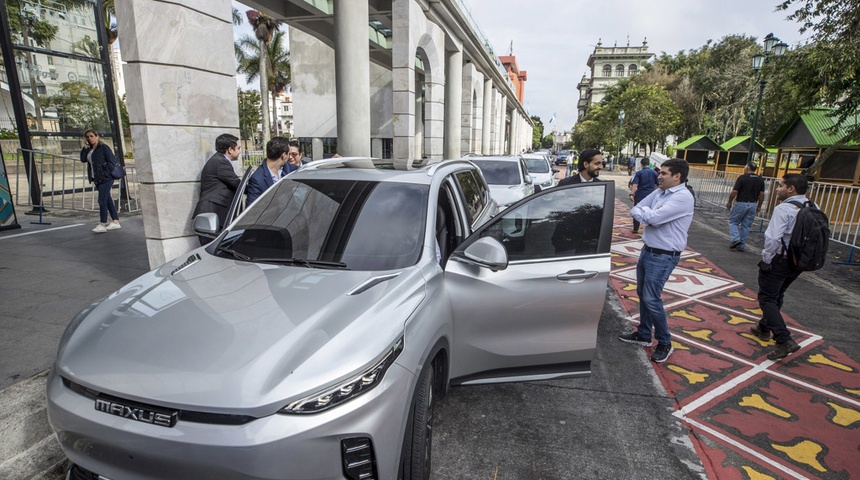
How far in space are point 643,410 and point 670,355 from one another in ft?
3.97

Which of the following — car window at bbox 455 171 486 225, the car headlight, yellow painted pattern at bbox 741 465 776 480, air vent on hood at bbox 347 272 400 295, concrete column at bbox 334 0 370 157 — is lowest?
yellow painted pattern at bbox 741 465 776 480

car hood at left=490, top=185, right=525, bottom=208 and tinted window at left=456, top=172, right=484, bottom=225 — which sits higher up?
tinted window at left=456, top=172, right=484, bottom=225

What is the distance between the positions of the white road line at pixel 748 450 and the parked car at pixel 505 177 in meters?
6.07

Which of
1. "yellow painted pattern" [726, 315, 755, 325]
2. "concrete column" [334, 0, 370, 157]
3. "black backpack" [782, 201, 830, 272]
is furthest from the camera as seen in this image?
"concrete column" [334, 0, 370, 157]

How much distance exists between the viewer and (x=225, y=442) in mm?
1678

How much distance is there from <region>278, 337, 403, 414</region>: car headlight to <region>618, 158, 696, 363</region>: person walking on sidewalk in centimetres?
309

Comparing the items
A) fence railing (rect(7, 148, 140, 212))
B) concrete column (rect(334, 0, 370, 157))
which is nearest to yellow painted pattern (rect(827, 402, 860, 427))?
concrete column (rect(334, 0, 370, 157))

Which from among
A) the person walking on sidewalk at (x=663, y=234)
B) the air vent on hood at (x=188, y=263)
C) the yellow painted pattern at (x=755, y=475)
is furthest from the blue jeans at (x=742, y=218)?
the air vent on hood at (x=188, y=263)

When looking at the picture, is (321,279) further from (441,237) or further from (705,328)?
(705,328)

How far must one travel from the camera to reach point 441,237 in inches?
127

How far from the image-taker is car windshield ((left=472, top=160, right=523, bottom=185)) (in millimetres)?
9906

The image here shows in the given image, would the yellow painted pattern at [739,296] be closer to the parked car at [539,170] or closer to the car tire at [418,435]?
the car tire at [418,435]

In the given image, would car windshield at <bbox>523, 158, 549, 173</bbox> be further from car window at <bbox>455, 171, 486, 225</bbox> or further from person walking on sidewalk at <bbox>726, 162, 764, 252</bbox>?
car window at <bbox>455, 171, 486, 225</bbox>

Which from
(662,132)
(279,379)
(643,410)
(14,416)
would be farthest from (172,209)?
(662,132)
